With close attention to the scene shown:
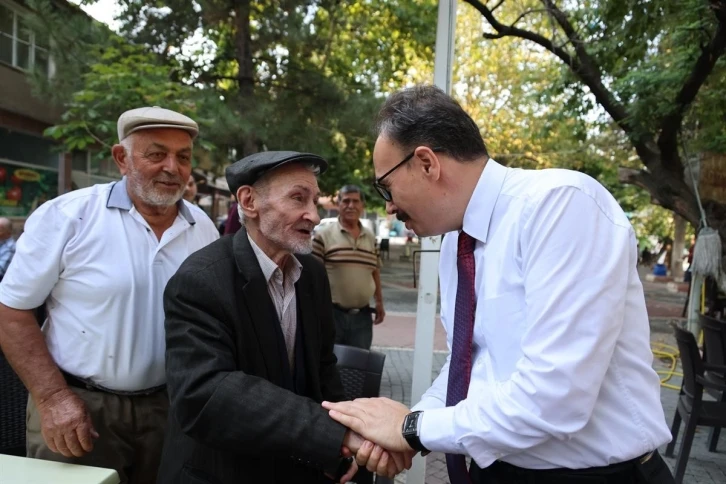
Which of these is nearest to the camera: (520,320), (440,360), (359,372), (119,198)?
(520,320)

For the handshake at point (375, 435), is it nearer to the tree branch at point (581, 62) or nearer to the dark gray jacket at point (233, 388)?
the dark gray jacket at point (233, 388)

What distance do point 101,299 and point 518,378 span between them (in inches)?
61.9

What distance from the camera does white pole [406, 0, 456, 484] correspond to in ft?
9.29

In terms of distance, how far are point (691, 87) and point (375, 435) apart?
18.5ft

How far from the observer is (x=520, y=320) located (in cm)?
129

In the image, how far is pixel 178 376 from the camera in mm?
1521

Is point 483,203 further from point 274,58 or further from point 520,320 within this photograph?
point 274,58

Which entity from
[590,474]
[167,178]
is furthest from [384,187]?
[167,178]

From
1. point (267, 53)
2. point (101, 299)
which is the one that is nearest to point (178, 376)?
point (101, 299)

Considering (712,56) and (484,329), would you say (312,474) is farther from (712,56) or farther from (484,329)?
(712,56)

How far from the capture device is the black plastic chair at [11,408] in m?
2.41

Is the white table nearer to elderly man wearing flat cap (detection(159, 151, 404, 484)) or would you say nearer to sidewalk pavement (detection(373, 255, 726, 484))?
elderly man wearing flat cap (detection(159, 151, 404, 484))

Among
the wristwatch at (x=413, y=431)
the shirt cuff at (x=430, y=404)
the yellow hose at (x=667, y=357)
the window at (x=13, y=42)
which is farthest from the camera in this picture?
the window at (x=13, y=42)

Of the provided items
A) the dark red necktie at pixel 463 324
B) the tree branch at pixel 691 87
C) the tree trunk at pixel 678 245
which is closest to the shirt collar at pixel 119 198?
the dark red necktie at pixel 463 324
